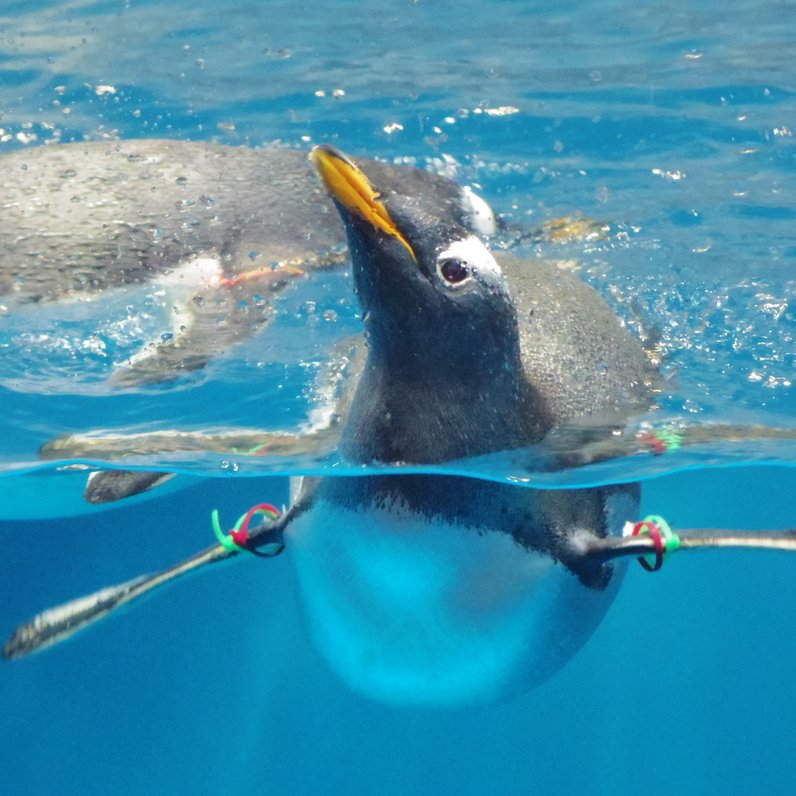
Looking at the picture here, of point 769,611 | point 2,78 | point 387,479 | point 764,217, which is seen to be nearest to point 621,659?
point 769,611

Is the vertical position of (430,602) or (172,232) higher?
(172,232)

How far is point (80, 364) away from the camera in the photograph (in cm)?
394

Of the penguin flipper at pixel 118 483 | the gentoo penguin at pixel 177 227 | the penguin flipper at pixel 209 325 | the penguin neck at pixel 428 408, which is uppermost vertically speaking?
the penguin neck at pixel 428 408

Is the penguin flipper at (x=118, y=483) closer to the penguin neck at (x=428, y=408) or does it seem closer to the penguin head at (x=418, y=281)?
the penguin neck at (x=428, y=408)

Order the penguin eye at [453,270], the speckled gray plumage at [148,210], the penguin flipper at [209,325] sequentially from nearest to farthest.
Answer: the penguin eye at [453,270]
the penguin flipper at [209,325]
the speckled gray plumage at [148,210]

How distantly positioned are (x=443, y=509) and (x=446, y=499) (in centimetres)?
3

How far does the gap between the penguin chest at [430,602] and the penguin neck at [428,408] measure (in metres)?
0.22

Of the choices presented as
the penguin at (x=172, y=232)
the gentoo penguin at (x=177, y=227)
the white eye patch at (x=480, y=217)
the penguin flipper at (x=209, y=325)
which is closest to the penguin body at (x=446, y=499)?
the penguin flipper at (x=209, y=325)

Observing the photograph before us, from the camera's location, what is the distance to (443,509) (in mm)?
2576

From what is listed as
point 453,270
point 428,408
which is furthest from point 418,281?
point 428,408

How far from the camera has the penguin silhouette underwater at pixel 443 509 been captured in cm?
231

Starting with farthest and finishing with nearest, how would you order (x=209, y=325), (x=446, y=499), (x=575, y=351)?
(x=209, y=325)
(x=575, y=351)
(x=446, y=499)

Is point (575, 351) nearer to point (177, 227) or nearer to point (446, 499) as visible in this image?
point (446, 499)

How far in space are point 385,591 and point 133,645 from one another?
341 cm
